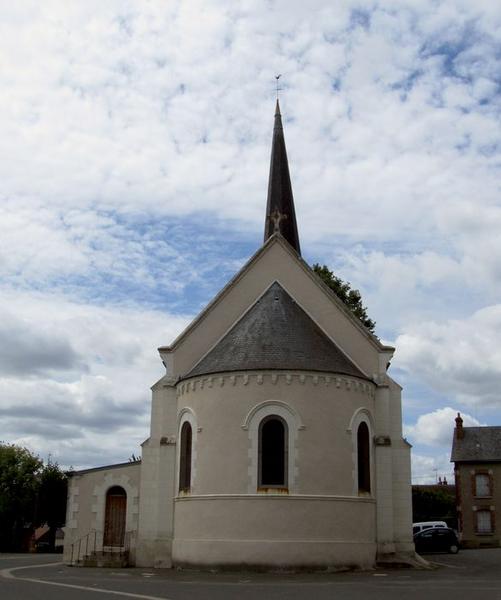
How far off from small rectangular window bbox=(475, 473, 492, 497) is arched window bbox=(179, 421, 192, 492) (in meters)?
40.2

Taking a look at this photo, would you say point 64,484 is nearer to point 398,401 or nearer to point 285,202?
point 285,202

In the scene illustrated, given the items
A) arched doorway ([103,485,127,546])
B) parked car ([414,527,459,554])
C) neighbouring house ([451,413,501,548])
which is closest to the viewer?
arched doorway ([103,485,127,546])

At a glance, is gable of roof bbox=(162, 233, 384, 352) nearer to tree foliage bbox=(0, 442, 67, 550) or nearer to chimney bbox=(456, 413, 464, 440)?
tree foliage bbox=(0, 442, 67, 550)

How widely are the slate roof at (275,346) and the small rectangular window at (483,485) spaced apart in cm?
3738

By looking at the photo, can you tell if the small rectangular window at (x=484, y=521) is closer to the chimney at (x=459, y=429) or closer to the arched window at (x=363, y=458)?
the chimney at (x=459, y=429)

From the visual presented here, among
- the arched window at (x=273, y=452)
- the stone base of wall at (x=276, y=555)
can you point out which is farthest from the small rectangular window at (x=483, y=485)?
the arched window at (x=273, y=452)

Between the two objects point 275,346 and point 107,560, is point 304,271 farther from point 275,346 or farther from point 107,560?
point 107,560

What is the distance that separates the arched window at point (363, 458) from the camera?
84.8 ft

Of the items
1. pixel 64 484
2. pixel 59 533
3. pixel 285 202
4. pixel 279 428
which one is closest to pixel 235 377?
pixel 279 428

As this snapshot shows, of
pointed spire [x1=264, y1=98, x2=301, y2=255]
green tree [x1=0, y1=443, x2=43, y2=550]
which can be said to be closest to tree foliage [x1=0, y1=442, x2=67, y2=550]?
green tree [x1=0, y1=443, x2=43, y2=550]

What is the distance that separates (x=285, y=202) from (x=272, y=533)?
1932 centimetres

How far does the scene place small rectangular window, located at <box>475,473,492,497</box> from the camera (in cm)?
5916

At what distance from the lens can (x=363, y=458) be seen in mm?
26109

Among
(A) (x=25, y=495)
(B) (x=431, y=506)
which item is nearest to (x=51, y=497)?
(A) (x=25, y=495)
